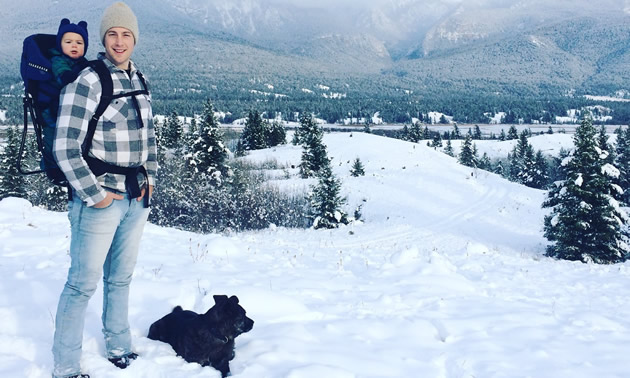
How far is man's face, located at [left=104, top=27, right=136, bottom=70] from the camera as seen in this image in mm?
2779

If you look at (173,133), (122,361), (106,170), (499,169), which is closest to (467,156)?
(499,169)

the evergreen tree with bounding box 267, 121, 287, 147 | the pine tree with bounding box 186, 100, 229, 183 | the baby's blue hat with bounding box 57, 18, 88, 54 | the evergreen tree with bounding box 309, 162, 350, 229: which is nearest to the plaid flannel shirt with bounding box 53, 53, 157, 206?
the baby's blue hat with bounding box 57, 18, 88, 54

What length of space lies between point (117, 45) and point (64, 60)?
12.8 inches

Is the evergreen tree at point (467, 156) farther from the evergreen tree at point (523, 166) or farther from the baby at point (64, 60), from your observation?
the baby at point (64, 60)

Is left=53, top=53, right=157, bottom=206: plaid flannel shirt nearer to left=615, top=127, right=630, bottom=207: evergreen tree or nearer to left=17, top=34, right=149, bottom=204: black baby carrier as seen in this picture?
left=17, top=34, right=149, bottom=204: black baby carrier

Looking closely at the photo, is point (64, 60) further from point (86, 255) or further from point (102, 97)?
point (86, 255)

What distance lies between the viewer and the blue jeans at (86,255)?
2.73m

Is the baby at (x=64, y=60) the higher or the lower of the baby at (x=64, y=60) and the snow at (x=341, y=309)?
the higher

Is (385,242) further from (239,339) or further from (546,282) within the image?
(239,339)

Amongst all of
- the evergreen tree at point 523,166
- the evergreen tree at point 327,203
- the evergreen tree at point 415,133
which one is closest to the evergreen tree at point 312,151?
the evergreen tree at point 327,203

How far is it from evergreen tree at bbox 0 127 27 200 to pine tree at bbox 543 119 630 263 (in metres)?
31.6

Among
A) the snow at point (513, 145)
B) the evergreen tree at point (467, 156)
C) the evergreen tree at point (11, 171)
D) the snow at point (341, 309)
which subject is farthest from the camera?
the snow at point (513, 145)

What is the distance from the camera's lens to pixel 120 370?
3051mm

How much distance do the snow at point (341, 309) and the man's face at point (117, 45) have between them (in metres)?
2.10
